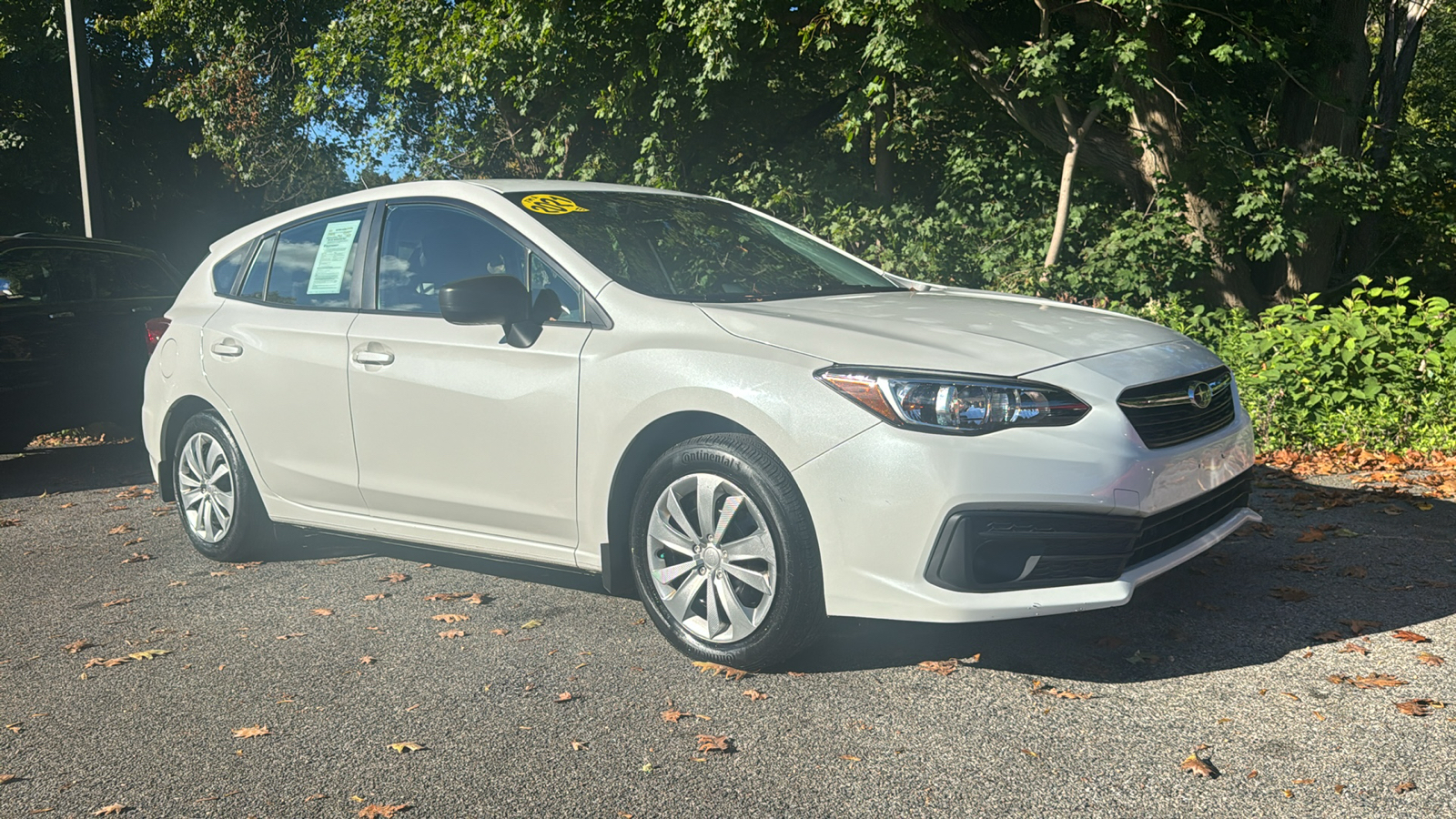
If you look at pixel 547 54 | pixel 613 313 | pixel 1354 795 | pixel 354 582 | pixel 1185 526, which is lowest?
pixel 354 582

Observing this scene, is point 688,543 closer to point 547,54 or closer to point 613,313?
point 613,313

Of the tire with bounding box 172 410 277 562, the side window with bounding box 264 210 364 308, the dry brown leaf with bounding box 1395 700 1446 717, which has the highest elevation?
the side window with bounding box 264 210 364 308

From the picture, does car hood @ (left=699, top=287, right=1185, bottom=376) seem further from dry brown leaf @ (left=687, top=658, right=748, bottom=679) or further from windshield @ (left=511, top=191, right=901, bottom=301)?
dry brown leaf @ (left=687, top=658, right=748, bottom=679)

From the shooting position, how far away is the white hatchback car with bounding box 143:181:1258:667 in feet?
12.9

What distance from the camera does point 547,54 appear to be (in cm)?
1512

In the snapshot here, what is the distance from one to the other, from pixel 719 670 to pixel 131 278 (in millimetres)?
7356

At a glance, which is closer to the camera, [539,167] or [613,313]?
[613,313]

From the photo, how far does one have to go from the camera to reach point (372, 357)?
208 inches

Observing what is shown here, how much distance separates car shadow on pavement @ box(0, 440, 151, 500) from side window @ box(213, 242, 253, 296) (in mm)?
3235

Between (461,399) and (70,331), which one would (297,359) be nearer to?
(461,399)

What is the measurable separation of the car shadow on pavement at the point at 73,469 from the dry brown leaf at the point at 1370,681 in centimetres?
792

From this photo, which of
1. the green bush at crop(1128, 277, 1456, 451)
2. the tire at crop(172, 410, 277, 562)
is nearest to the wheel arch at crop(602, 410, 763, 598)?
the tire at crop(172, 410, 277, 562)

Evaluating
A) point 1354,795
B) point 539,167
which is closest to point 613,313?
point 1354,795

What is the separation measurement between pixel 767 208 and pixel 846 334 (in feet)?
39.3
